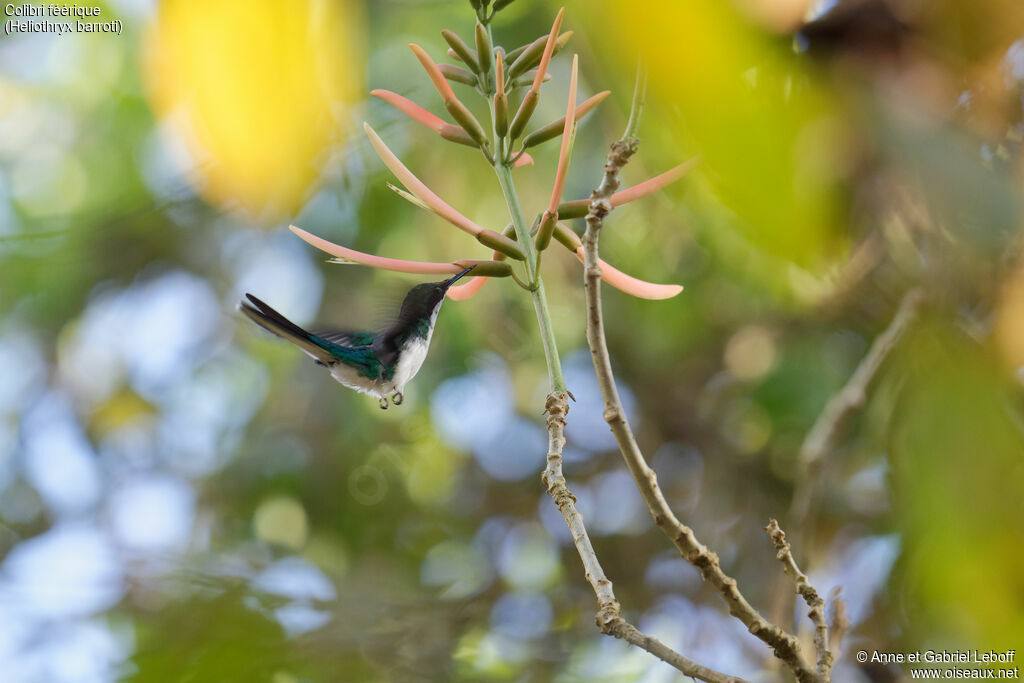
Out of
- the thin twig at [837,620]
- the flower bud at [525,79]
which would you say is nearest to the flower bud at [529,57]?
the flower bud at [525,79]

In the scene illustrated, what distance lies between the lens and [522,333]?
2.49 metres

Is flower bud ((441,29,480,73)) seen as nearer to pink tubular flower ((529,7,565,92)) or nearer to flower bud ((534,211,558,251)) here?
pink tubular flower ((529,7,565,92))

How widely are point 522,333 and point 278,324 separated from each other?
1.68 metres

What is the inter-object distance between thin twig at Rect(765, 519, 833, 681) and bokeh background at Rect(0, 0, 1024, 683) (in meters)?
0.11

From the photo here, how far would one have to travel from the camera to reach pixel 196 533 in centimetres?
255

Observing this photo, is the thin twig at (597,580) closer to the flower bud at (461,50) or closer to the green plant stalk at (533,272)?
the green plant stalk at (533,272)

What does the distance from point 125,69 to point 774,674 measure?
6.81 feet

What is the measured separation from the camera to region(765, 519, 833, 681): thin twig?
66 cm

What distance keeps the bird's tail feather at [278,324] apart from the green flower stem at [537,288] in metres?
0.24

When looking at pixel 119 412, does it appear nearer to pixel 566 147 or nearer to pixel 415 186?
pixel 415 186

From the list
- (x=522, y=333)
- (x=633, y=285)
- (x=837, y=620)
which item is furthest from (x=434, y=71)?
(x=522, y=333)

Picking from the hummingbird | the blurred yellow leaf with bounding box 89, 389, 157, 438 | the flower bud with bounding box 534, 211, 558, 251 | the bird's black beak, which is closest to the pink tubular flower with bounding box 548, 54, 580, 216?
the flower bud with bounding box 534, 211, 558, 251

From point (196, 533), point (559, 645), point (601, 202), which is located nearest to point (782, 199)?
point (601, 202)

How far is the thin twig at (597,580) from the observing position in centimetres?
55
